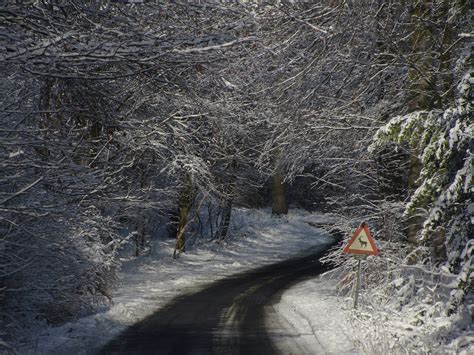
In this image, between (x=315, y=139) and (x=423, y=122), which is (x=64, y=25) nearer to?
(x=423, y=122)

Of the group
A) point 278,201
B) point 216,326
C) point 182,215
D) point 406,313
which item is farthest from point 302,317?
point 278,201

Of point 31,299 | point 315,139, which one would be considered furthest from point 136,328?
point 315,139

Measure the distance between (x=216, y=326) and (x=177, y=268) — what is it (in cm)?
883

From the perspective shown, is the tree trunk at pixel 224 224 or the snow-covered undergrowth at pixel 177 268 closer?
the snow-covered undergrowth at pixel 177 268

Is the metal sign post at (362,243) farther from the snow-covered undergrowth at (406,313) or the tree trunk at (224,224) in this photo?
the tree trunk at (224,224)

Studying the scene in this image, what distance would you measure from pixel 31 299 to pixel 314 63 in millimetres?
6747

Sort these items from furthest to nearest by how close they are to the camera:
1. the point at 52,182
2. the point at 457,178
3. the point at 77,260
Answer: the point at 77,260, the point at 457,178, the point at 52,182

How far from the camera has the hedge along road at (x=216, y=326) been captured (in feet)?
29.7

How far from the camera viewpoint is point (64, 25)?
4902mm

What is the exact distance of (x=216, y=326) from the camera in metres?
10.8

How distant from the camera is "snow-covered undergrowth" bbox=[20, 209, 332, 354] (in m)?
9.30

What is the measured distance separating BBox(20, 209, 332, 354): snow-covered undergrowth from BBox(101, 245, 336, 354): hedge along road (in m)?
0.46

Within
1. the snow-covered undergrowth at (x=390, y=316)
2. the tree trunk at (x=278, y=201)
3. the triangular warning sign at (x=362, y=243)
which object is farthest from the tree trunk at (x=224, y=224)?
the triangular warning sign at (x=362, y=243)

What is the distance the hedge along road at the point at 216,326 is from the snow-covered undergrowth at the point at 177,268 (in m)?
0.46
